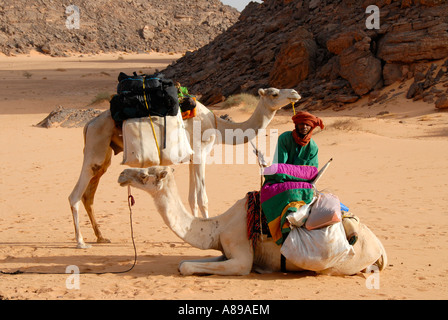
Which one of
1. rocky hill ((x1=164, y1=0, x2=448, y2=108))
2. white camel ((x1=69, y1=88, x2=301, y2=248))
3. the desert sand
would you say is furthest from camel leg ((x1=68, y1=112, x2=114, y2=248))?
rocky hill ((x1=164, y1=0, x2=448, y2=108))

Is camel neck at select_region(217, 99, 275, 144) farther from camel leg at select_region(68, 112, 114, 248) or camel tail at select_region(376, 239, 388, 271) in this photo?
camel tail at select_region(376, 239, 388, 271)

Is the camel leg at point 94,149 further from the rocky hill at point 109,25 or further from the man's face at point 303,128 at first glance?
the rocky hill at point 109,25

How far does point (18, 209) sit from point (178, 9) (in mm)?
87631

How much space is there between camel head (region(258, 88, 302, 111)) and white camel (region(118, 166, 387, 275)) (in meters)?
2.28

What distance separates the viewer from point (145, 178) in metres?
5.64

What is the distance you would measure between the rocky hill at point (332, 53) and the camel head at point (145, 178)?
1918 cm

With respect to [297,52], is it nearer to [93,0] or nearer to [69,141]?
[69,141]

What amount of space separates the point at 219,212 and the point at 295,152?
3.81m

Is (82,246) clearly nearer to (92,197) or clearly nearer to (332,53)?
(92,197)

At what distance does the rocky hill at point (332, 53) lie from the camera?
25.1m

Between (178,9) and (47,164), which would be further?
(178,9)
